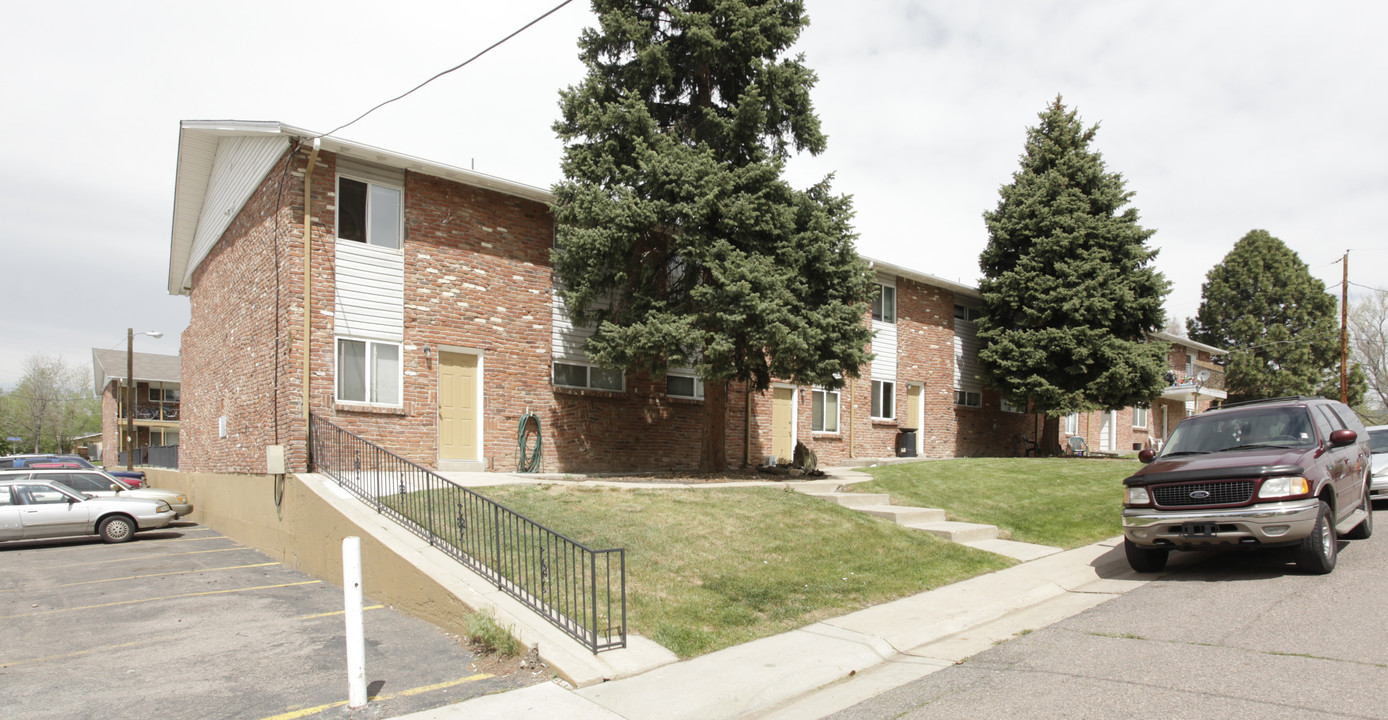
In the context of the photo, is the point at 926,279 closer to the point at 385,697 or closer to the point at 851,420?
the point at 851,420

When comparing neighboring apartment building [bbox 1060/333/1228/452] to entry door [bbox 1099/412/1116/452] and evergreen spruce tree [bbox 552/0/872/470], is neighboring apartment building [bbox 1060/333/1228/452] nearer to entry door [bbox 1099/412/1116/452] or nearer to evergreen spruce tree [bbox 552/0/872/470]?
entry door [bbox 1099/412/1116/452]

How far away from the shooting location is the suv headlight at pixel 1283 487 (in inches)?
308

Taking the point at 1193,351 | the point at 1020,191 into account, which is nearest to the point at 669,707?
the point at 1020,191

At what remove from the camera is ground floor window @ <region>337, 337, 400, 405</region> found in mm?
13836

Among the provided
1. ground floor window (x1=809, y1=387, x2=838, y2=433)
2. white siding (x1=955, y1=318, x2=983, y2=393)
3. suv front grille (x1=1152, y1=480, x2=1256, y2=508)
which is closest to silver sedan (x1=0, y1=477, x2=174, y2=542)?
ground floor window (x1=809, y1=387, x2=838, y2=433)

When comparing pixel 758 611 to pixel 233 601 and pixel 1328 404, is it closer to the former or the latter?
pixel 233 601

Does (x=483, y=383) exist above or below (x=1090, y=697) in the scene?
above

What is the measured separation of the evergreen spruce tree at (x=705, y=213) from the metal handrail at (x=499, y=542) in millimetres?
4710

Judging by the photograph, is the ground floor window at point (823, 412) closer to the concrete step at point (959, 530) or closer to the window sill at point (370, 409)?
the concrete step at point (959, 530)

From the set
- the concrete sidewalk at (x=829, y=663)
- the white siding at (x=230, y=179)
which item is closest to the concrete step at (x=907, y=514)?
the concrete sidewalk at (x=829, y=663)

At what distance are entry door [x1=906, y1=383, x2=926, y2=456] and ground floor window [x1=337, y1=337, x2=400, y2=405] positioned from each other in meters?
15.7

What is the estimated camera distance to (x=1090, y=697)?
531cm

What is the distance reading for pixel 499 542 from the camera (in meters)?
8.25

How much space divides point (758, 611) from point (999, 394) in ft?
71.7
